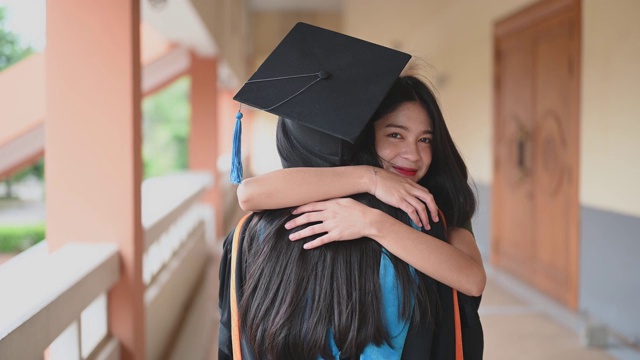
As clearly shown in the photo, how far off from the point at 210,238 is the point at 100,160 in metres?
6.04

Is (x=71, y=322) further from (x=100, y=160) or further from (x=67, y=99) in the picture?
(x=67, y=99)

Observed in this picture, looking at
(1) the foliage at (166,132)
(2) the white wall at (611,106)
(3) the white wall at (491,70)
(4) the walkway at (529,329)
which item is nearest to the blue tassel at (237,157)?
(3) the white wall at (491,70)

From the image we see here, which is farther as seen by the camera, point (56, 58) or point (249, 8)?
point (249, 8)

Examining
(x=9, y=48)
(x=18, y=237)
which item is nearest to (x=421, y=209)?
(x=18, y=237)

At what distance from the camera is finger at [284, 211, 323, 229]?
144 centimetres

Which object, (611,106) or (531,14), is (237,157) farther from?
(531,14)

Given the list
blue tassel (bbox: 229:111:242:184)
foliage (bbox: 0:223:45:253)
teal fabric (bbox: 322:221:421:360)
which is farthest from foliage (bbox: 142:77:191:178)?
teal fabric (bbox: 322:221:421:360)

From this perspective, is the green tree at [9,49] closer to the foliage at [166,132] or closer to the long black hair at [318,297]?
the foliage at [166,132]

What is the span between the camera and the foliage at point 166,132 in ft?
113

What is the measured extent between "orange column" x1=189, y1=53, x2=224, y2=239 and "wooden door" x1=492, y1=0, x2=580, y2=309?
142 inches

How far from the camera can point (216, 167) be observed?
29.7 ft

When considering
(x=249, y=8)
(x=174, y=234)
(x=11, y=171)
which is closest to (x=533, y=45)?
(x=174, y=234)

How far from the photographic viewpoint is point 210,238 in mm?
8797

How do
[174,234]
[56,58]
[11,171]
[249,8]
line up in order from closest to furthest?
[56,58]
[174,234]
[11,171]
[249,8]
